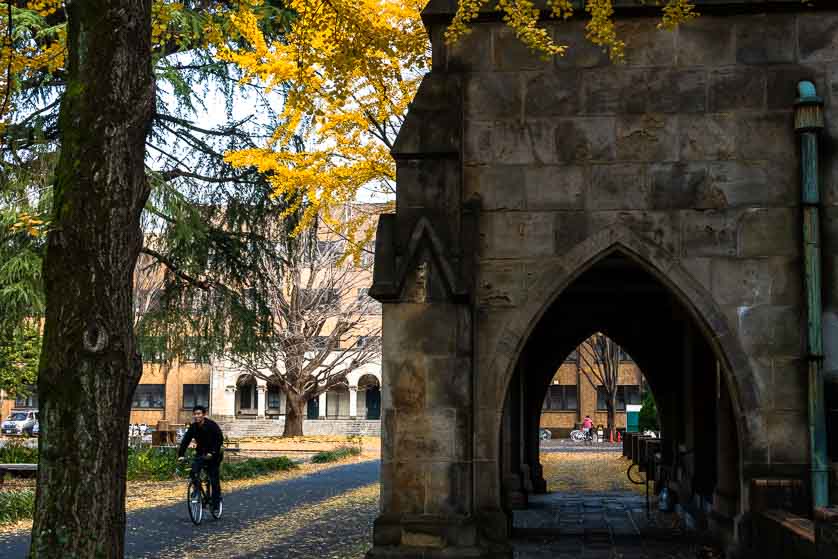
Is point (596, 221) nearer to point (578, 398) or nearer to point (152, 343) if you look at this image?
point (152, 343)

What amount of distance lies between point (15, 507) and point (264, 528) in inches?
157

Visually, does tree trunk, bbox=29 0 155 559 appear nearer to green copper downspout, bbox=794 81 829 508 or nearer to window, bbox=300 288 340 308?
green copper downspout, bbox=794 81 829 508

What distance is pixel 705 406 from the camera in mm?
15250

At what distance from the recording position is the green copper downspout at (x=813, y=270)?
31.3ft

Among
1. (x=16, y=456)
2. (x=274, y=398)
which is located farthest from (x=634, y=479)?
(x=274, y=398)

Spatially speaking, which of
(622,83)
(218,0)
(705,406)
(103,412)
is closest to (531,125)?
(622,83)

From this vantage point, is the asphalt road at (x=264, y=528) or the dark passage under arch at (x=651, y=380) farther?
the dark passage under arch at (x=651, y=380)

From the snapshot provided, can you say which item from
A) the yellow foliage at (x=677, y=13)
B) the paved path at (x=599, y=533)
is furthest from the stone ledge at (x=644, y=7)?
the paved path at (x=599, y=533)

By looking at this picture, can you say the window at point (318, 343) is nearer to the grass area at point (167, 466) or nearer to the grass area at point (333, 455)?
the grass area at point (333, 455)

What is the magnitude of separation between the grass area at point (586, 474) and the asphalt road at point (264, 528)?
410 centimetres

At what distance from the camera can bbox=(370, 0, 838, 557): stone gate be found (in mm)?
9727

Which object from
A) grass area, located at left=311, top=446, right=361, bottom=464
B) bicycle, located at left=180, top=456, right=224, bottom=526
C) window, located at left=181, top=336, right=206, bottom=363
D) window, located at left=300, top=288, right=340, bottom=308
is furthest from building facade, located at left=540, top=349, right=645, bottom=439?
bicycle, located at left=180, top=456, right=224, bottom=526

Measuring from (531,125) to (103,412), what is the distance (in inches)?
190

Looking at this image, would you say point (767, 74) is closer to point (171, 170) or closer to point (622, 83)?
point (622, 83)
